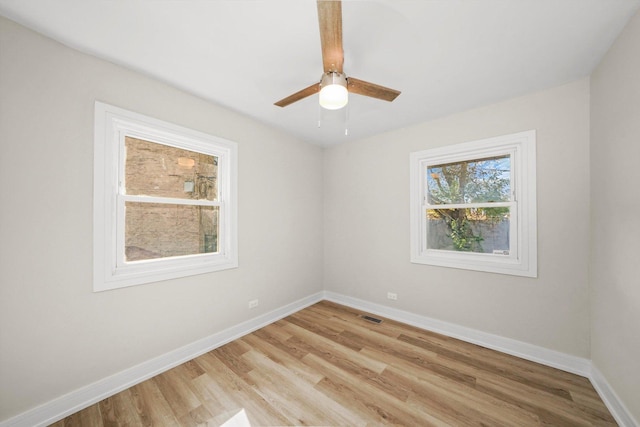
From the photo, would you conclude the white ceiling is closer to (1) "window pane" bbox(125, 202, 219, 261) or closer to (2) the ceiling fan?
(2) the ceiling fan

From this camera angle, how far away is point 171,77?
1.99 metres

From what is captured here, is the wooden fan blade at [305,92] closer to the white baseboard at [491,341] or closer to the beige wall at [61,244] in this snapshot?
the beige wall at [61,244]

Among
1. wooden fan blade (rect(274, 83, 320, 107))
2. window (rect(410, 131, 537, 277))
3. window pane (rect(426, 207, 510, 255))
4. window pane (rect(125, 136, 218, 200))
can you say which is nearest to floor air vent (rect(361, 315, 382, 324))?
window (rect(410, 131, 537, 277))

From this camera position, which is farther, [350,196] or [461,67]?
[350,196]

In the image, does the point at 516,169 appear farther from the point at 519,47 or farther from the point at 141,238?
the point at 141,238

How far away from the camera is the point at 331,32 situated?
1.18 m

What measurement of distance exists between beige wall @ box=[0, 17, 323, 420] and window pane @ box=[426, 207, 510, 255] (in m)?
2.73

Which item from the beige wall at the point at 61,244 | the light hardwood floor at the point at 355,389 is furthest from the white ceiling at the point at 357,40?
the light hardwood floor at the point at 355,389

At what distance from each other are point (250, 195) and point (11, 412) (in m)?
2.25

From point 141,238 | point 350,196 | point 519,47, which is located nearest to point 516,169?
point 519,47

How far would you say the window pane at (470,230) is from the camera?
244cm

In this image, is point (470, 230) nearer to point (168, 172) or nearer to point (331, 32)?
point (331, 32)

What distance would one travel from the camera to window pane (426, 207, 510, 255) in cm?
244

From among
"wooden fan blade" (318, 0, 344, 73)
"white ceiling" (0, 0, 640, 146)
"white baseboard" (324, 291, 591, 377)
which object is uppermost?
"white ceiling" (0, 0, 640, 146)
